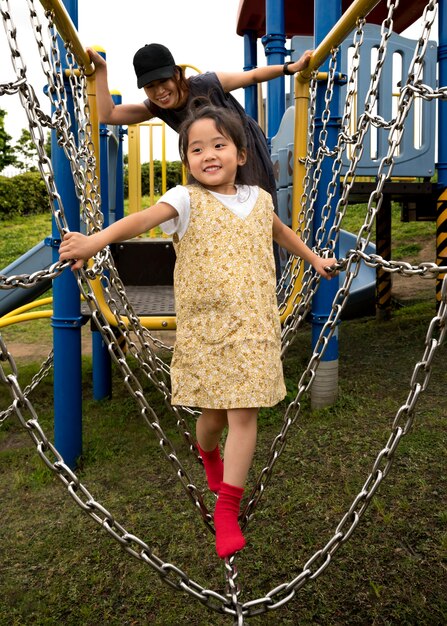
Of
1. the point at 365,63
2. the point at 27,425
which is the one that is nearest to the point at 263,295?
the point at 27,425

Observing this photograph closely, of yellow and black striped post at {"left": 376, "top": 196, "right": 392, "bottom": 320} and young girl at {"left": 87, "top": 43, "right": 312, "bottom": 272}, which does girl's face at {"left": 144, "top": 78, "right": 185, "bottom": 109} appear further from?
yellow and black striped post at {"left": 376, "top": 196, "right": 392, "bottom": 320}

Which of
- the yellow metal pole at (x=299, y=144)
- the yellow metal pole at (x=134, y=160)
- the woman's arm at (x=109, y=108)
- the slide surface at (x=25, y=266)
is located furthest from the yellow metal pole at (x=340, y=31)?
the yellow metal pole at (x=134, y=160)

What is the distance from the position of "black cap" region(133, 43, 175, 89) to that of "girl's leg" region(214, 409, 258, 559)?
1326mm

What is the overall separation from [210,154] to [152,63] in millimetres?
829

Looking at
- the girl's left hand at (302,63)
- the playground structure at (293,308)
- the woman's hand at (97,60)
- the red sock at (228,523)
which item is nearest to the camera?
the playground structure at (293,308)

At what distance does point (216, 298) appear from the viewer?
164 cm

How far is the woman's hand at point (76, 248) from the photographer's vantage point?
1444 mm

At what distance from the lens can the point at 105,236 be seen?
1485 millimetres

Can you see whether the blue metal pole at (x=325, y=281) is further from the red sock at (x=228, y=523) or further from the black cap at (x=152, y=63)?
the red sock at (x=228, y=523)

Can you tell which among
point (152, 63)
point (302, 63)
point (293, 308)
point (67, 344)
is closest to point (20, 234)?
point (67, 344)

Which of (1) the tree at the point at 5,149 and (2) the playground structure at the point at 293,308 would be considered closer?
(2) the playground structure at the point at 293,308

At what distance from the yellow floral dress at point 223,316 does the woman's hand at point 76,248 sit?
30 cm

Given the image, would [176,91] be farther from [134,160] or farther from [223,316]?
[134,160]

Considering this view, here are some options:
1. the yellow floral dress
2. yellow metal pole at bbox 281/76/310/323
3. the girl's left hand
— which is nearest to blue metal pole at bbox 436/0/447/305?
yellow metal pole at bbox 281/76/310/323
